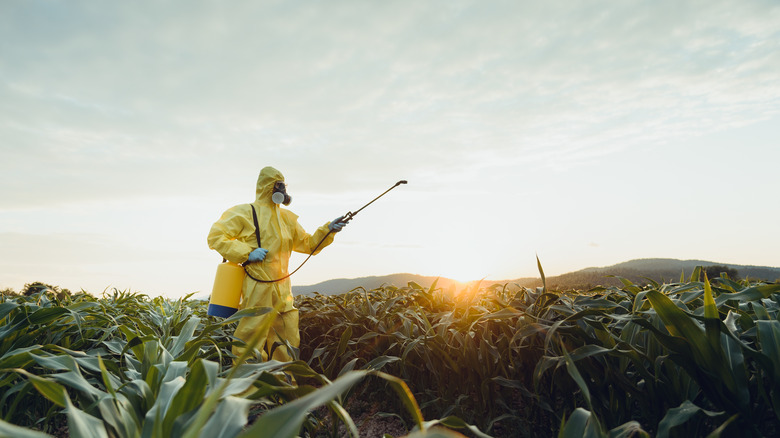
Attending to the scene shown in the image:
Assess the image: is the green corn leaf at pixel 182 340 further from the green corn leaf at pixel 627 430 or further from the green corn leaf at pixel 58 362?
the green corn leaf at pixel 627 430

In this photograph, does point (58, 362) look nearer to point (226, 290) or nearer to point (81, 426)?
point (81, 426)

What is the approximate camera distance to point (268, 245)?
418cm

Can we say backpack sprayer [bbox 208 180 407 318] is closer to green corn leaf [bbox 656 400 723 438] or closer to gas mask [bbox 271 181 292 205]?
gas mask [bbox 271 181 292 205]

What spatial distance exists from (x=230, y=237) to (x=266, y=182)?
2.15 ft

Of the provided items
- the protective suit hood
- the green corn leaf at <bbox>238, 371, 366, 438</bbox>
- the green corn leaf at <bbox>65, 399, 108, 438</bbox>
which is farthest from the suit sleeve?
the green corn leaf at <bbox>238, 371, 366, 438</bbox>

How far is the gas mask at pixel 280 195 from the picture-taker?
4.37 metres

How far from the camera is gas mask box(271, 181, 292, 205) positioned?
14.3 feet

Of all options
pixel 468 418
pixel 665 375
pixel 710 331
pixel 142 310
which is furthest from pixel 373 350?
pixel 142 310

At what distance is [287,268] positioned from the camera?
4.34 m

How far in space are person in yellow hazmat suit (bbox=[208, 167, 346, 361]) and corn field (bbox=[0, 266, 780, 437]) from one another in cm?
117

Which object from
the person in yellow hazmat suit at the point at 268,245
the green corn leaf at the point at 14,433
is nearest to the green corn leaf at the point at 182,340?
the green corn leaf at the point at 14,433

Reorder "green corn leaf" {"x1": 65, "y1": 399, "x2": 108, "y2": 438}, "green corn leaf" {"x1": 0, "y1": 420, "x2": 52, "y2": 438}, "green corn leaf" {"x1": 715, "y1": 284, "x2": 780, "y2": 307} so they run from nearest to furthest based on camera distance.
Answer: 1. "green corn leaf" {"x1": 0, "y1": 420, "x2": 52, "y2": 438}
2. "green corn leaf" {"x1": 65, "y1": 399, "x2": 108, "y2": 438}
3. "green corn leaf" {"x1": 715, "y1": 284, "x2": 780, "y2": 307}

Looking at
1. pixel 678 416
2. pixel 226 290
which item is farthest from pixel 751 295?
pixel 226 290

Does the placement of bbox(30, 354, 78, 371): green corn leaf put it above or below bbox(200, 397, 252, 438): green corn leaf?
above
